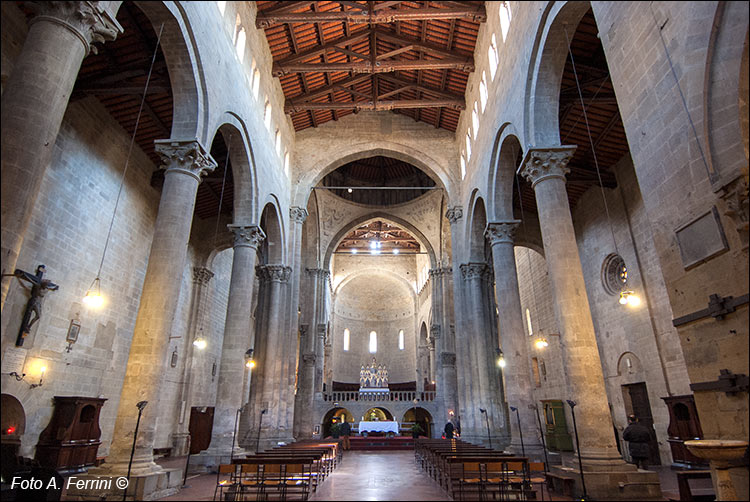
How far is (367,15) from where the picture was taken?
14.8 metres

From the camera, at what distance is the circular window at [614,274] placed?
Result: 1644cm

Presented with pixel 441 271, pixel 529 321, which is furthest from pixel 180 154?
pixel 529 321

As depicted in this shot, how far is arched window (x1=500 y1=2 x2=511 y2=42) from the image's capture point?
41.4 feet

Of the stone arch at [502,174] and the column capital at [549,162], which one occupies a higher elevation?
the stone arch at [502,174]

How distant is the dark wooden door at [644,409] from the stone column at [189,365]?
17447mm

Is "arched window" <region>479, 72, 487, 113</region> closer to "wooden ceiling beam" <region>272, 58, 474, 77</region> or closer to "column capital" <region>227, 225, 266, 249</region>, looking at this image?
"wooden ceiling beam" <region>272, 58, 474, 77</region>

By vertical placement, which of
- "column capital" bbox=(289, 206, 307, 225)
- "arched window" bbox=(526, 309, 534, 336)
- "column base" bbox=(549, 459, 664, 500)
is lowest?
"column base" bbox=(549, 459, 664, 500)

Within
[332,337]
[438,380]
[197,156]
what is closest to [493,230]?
[197,156]

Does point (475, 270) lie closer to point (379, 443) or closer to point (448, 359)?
point (448, 359)

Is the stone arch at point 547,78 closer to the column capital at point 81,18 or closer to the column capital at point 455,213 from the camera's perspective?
the column capital at point 81,18

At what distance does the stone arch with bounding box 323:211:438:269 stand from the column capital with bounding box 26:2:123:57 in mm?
20532

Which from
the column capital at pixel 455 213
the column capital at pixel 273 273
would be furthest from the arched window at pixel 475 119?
the column capital at pixel 273 273

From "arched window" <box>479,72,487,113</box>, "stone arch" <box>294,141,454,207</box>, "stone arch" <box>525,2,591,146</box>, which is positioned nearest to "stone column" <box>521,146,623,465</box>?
"stone arch" <box>525,2,591,146</box>

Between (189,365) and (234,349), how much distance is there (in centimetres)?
739
